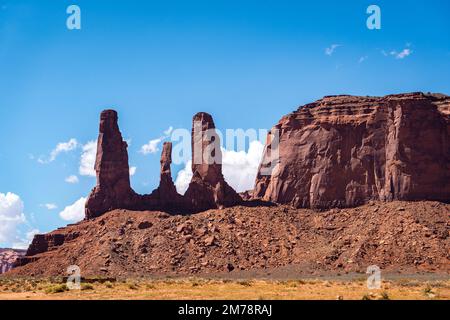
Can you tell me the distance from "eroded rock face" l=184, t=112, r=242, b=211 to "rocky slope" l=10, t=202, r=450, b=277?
11.9ft

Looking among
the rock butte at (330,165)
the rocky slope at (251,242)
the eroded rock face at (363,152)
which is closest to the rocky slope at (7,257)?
the rock butte at (330,165)

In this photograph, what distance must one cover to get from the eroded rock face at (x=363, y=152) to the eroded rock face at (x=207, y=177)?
10.7 m

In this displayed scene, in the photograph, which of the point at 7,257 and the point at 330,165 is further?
the point at 7,257

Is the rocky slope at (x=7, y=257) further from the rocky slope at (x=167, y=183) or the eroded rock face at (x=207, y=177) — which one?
the eroded rock face at (x=207, y=177)

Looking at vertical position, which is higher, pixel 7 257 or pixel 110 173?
pixel 110 173

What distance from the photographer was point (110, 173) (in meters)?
101

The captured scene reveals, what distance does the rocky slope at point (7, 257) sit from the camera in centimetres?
16675

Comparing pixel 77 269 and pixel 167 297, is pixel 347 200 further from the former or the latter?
pixel 167 297

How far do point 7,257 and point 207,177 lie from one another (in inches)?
3737

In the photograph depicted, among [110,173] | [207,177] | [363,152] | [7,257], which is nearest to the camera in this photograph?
[207,177]

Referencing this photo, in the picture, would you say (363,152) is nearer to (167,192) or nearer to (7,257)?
(167,192)

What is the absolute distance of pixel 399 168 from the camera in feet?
316

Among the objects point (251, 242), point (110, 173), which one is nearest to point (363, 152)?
point (251, 242)
